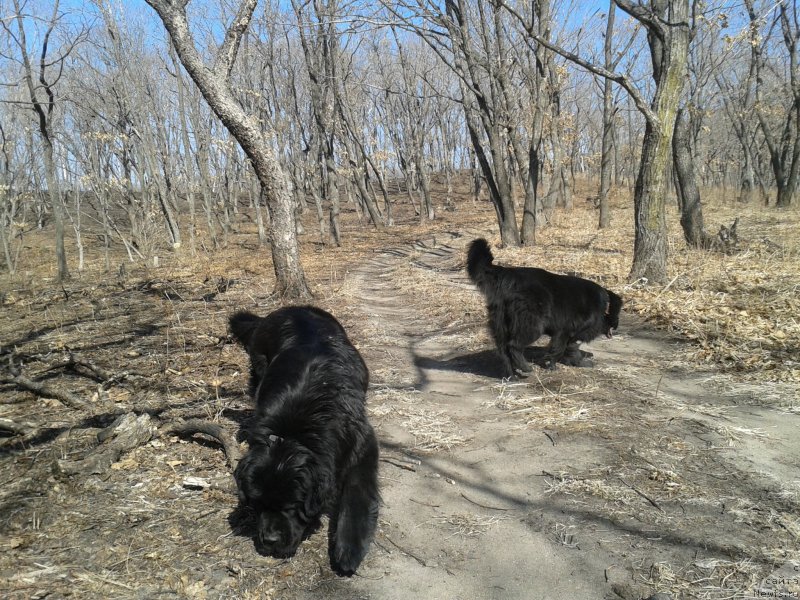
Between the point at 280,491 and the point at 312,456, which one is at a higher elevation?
the point at 312,456

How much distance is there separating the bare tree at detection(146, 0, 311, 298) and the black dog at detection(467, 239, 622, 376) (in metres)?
4.30

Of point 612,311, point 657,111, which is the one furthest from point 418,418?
point 657,111

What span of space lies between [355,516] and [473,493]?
3.21 ft

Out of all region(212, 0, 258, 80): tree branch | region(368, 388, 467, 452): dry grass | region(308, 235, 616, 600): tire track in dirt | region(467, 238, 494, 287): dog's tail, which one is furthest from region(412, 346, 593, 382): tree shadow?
region(212, 0, 258, 80): tree branch

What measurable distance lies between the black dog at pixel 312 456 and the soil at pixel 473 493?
0.20 metres

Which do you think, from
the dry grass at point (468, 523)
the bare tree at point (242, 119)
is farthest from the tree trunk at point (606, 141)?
the dry grass at point (468, 523)

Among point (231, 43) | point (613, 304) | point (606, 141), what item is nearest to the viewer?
point (613, 304)

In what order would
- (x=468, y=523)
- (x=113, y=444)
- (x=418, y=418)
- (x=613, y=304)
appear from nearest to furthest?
(x=468, y=523), (x=113, y=444), (x=418, y=418), (x=613, y=304)

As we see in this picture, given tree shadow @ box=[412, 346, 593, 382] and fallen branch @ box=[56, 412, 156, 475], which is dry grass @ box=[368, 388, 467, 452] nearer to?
tree shadow @ box=[412, 346, 593, 382]

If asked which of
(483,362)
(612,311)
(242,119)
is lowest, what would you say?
(483,362)

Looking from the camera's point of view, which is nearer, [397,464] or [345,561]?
[345,561]

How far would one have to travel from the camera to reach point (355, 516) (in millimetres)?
2957

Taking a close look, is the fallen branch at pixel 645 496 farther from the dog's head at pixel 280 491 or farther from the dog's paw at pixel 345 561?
the dog's head at pixel 280 491

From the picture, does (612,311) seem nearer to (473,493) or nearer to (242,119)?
(473,493)
